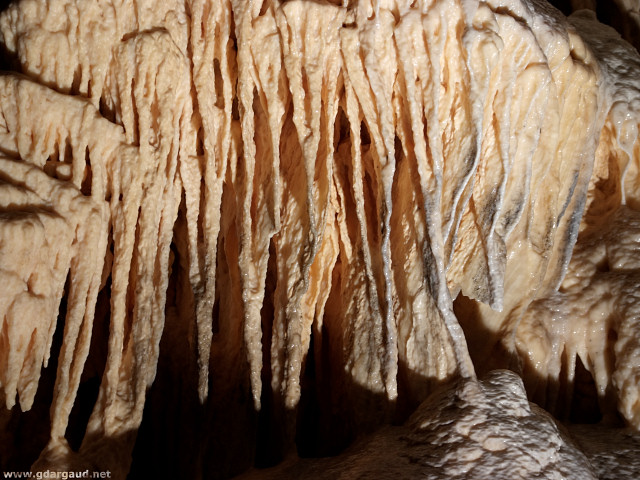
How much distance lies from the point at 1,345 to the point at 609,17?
517 cm

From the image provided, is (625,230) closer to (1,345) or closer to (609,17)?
(609,17)

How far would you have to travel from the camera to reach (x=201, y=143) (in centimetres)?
370

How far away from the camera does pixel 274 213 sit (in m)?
3.40

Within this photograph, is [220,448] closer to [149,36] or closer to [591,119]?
[149,36]

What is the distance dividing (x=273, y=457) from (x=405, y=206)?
1.49 m

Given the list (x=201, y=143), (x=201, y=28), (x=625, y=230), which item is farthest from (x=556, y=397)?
(x=201, y=28)

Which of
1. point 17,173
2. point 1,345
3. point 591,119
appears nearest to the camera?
point 1,345

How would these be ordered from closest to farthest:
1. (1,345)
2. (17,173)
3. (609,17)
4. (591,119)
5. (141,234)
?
(1,345) → (17,173) → (141,234) → (591,119) → (609,17)

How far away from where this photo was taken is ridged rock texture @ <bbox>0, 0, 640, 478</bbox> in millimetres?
3236

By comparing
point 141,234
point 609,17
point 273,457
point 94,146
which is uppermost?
point 609,17

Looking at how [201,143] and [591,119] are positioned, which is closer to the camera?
[201,143]

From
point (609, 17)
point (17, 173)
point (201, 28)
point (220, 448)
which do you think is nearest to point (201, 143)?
point (201, 28)

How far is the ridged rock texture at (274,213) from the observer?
3.24 metres

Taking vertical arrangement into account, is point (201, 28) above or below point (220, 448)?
above
